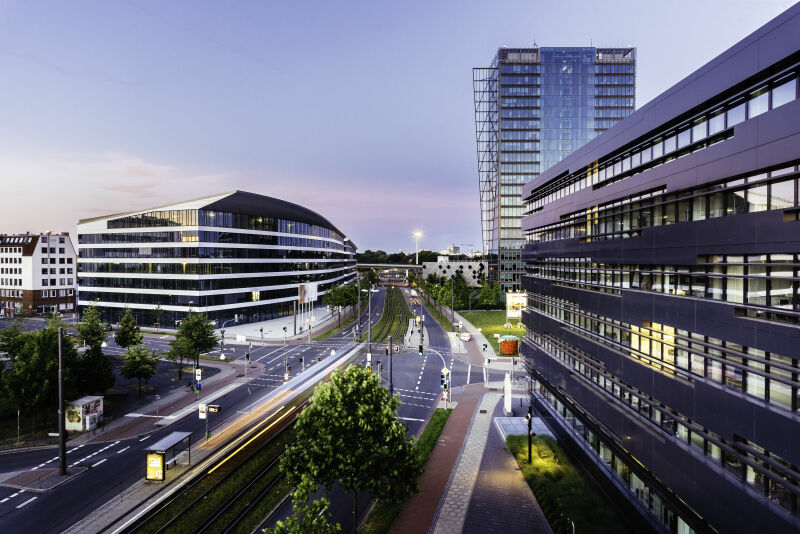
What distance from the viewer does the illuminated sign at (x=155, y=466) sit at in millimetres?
21141

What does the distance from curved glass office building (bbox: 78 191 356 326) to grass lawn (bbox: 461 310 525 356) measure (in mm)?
32136

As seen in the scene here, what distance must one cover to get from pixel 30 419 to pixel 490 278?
110828 mm

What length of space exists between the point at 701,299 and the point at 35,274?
120 m

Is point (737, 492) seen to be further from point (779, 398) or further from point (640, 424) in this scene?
point (640, 424)

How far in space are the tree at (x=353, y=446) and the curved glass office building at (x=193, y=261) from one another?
57.1m

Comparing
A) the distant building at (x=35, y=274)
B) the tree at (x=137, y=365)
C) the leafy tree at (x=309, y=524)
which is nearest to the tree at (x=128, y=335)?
the tree at (x=137, y=365)

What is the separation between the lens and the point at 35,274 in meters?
89.9

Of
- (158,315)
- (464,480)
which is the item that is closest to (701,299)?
(464,480)

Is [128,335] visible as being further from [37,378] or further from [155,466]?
[155,466]

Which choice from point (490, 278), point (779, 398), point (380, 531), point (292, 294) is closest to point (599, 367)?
point (779, 398)

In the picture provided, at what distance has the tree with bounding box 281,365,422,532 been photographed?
16.1m

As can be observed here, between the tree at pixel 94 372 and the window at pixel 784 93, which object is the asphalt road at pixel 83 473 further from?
the window at pixel 784 93

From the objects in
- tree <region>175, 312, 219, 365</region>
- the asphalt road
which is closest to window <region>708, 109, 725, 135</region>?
the asphalt road

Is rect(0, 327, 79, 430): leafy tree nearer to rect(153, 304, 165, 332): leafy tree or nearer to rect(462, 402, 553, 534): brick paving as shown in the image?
rect(462, 402, 553, 534): brick paving
